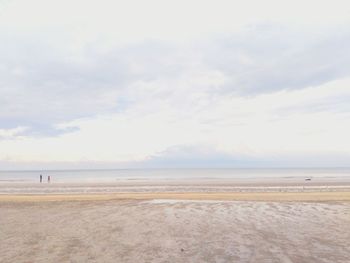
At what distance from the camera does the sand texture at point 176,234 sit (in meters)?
8.87

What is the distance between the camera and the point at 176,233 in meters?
Result: 11.5

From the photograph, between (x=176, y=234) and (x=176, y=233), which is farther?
(x=176, y=233)

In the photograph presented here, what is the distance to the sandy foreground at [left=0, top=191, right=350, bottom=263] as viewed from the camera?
349 inches

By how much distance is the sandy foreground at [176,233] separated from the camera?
29.1 ft

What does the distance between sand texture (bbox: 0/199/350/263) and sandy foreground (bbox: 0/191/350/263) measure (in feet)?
0.08

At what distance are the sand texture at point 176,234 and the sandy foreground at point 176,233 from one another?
24 millimetres

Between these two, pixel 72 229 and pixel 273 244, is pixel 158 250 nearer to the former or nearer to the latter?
pixel 273 244

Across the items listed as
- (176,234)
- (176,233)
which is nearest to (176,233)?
(176,233)

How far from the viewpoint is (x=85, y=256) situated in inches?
349

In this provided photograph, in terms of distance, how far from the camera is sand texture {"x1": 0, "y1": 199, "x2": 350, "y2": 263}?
349 inches

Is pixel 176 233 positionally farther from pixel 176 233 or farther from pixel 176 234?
pixel 176 234

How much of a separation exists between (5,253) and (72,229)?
3094 millimetres

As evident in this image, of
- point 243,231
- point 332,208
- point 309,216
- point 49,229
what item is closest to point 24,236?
point 49,229

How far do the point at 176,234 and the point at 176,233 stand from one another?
157mm
